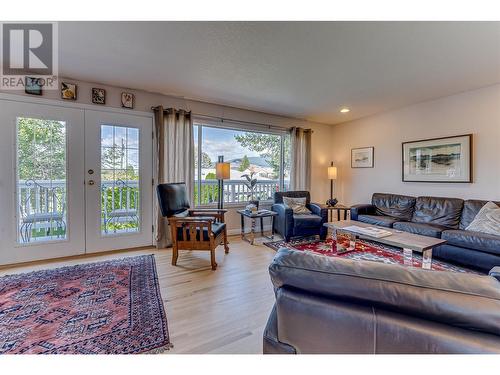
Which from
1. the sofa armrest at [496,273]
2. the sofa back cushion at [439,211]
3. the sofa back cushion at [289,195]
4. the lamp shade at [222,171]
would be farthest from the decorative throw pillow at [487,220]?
the lamp shade at [222,171]

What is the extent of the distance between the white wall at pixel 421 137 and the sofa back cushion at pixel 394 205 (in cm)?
27

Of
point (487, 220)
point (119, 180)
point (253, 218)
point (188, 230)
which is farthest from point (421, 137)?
point (119, 180)

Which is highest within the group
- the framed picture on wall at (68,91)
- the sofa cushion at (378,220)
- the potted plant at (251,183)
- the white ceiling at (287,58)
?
the white ceiling at (287,58)

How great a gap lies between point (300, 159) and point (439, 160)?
2.26 metres

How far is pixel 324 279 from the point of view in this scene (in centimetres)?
86

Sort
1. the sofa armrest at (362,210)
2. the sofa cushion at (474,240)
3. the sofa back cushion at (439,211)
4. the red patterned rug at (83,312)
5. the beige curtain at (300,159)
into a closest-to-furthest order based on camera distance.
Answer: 1. the red patterned rug at (83,312)
2. the sofa cushion at (474,240)
3. the sofa back cushion at (439,211)
4. the sofa armrest at (362,210)
5. the beige curtain at (300,159)

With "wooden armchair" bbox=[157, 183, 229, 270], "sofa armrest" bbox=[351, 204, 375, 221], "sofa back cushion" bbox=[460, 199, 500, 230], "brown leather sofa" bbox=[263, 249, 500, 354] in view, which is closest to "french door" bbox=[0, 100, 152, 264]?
"wooden armchair" bbox=[157, 183, 229, 270]

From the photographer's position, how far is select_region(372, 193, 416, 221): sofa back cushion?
3.77m

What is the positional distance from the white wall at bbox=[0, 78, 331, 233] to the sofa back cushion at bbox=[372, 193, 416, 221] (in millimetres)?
1279

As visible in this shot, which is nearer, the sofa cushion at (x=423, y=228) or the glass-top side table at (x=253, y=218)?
the sofa cushion at (x=423, y=228)

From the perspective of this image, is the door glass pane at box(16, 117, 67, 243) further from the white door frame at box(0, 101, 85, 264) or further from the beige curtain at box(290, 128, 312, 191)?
the beige curtain at box(290, 128, 312, 191)

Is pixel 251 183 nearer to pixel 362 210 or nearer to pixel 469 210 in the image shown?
pixel 362 210

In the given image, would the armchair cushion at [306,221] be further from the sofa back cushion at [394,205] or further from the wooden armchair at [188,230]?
the wooden armchair at [188,230]

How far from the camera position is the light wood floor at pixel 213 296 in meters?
1.55
